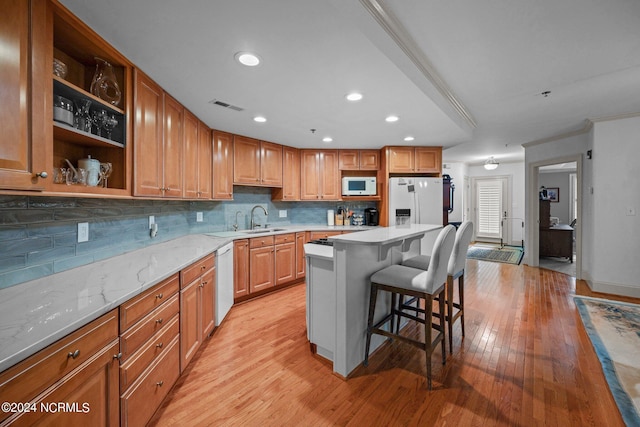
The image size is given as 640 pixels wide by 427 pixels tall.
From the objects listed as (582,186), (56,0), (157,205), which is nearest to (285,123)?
(157,205)

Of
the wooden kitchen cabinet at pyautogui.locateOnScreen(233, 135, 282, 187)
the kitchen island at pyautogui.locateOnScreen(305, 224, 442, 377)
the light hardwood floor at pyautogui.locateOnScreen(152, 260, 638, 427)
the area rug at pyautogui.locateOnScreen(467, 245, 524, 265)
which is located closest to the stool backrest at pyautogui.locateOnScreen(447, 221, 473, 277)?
the kitchen island at pyautogui.locateOnScreen(305, 224, 442, 377)

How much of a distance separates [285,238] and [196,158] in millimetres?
1634

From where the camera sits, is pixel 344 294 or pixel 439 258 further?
pixel 344 294

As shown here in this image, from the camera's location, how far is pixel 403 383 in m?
1.86

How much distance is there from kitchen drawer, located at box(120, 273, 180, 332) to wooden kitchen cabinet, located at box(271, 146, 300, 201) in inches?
112

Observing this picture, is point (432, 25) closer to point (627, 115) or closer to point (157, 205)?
point (157, 205)

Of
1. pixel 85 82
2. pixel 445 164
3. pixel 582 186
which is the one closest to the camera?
pixel 85 82

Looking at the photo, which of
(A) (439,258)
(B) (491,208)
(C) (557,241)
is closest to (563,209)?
(B) (491,208)

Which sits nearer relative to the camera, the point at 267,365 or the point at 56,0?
the point at 56,0

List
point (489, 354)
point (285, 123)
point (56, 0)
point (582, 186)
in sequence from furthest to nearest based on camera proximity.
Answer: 1. point (582, 186)
2. point (285, 123)
3. point (489, 354)
4. point (56, 0)

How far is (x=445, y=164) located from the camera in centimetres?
750

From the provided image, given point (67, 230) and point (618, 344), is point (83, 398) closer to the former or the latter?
point (67, 230)

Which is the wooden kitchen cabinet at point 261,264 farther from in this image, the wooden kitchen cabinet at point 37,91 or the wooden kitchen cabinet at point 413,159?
the wooden kitchen cabinet at point 413,159

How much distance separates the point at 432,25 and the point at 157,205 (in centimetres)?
281
